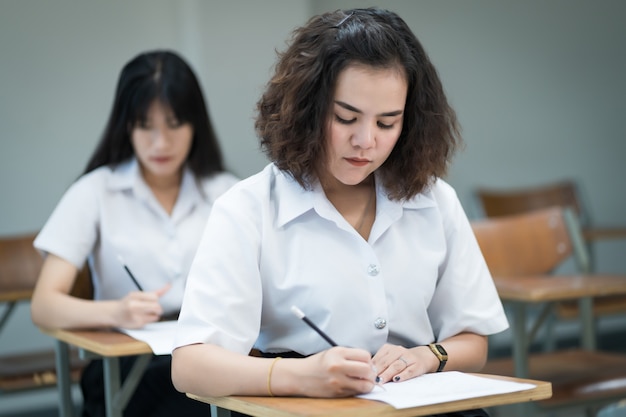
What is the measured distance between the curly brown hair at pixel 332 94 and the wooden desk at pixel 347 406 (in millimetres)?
473

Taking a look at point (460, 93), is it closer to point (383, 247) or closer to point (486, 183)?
point (486, 183)

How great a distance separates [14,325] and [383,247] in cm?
308

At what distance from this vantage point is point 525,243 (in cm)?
336

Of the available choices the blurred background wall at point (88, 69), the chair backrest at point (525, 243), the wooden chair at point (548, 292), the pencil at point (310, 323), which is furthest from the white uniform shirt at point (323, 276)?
the blurred background wall at point (88, 69)

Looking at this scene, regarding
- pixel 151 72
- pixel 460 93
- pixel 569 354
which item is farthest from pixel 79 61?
pixel 569 354

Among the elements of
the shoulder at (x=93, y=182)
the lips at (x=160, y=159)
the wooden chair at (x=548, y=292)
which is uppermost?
the lips at (x=160, y=159)

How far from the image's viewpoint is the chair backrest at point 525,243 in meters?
3.30

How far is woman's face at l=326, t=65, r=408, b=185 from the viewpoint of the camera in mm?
1769

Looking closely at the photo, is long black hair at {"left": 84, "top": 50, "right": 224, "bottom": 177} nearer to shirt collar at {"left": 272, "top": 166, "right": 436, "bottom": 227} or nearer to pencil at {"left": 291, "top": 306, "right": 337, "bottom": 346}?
shirt collar at {"left": 272, "top": 166, "right": 436, "bottom": 227}

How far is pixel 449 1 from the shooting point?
221 inches

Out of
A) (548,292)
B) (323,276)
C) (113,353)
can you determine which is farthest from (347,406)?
(548,292)

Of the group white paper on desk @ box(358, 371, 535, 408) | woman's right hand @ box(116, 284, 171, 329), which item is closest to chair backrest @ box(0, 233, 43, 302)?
woman's right hand @ box(116, 284, 171, 329)

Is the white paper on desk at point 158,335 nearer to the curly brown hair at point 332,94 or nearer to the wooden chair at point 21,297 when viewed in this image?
the curly brown hair at point 332,94

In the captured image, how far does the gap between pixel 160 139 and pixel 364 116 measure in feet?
4.08
